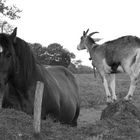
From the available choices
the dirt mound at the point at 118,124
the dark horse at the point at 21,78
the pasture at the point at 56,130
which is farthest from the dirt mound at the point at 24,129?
the dirt mound at the point at 118,124

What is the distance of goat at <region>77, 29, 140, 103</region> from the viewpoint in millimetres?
9555

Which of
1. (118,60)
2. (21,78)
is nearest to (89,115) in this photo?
(118,60)

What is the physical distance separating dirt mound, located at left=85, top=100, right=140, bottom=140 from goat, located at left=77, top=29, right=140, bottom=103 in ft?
2.37

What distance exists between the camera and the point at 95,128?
6.58 metres

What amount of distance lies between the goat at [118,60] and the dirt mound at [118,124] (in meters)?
0.72

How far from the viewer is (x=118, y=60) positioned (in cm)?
1006

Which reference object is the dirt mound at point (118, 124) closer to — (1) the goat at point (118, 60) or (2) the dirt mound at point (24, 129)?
(2) the dirt mound at point (24, 129)

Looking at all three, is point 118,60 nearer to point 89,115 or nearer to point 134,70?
point 134,70

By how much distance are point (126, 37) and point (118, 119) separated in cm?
331

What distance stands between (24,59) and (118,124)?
2.63m

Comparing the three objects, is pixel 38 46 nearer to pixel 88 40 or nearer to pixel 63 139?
pixel 88 40

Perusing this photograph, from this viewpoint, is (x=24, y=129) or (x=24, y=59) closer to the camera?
(x=24, y=129)

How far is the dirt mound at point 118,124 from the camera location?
619 centimetres

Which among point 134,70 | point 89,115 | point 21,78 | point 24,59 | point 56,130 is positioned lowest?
point 89,115
